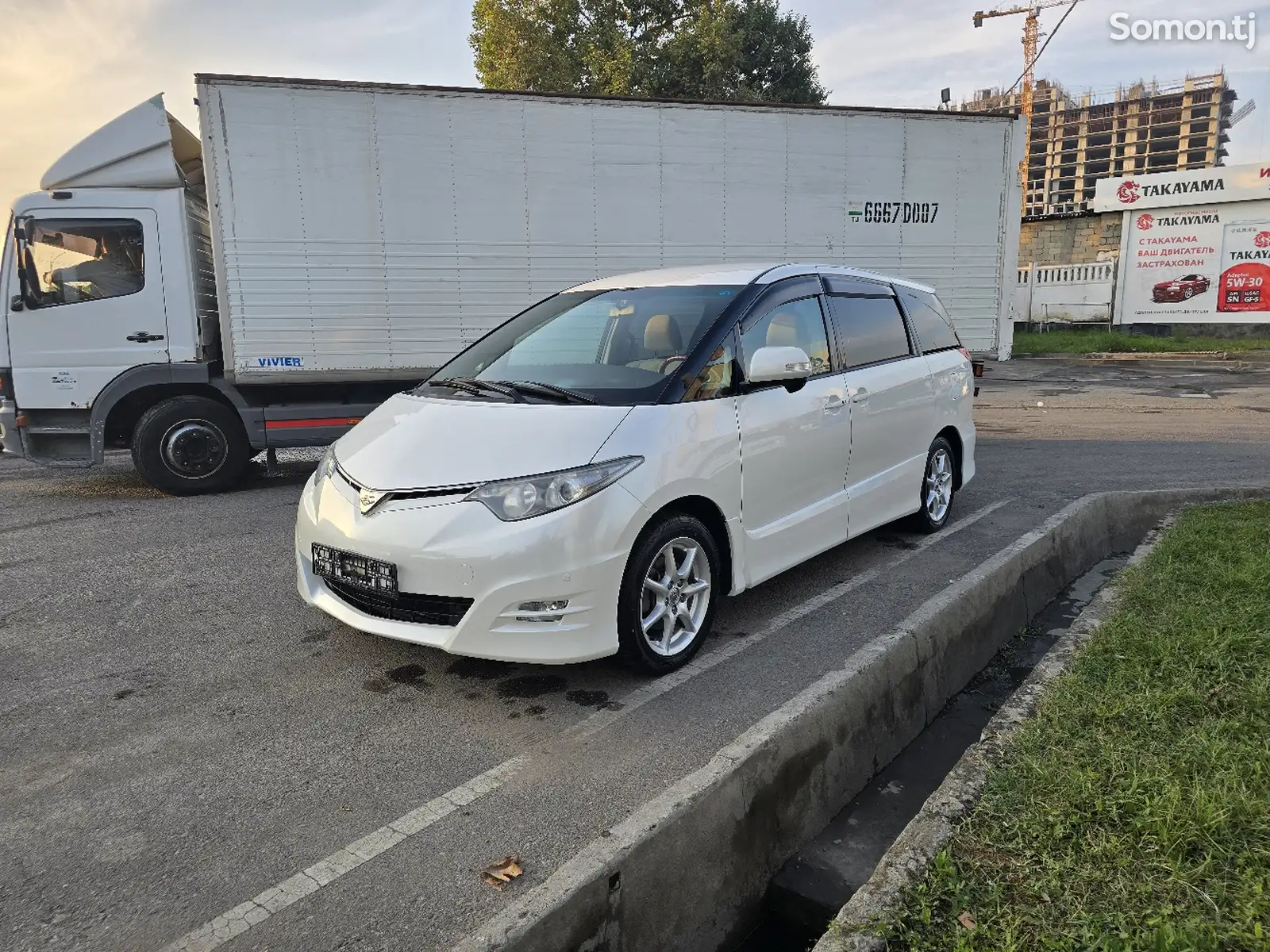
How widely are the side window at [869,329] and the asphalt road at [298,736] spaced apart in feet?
4.17

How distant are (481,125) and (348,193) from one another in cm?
136

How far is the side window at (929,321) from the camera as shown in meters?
5.89

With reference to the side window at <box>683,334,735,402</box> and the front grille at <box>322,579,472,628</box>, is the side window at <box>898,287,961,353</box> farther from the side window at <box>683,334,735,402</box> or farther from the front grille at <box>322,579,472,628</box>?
the front grille at <box>322,579,472,628</box>

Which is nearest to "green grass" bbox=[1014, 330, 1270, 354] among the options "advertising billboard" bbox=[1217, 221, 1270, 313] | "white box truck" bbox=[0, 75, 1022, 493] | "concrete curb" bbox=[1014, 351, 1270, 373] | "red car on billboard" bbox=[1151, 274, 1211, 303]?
"concrete curb" bbox=[1014, 351, 1270, 373]

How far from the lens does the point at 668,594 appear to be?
3.73 metres

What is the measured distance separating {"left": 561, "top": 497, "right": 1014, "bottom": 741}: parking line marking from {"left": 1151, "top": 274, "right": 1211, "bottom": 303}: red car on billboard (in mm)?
25901

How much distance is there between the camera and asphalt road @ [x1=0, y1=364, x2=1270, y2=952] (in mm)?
2389

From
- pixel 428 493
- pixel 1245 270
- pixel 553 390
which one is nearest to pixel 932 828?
pixel 428 493

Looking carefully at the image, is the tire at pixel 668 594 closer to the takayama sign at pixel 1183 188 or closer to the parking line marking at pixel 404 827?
the parking line marking at pixel 404 827

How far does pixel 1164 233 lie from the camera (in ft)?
88.0

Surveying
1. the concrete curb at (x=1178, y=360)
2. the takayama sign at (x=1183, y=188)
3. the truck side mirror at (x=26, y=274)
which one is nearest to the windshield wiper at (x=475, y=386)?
the truck side mirror at (x=26, y=274)

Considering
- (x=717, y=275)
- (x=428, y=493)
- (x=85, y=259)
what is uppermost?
(x=85, y=259)

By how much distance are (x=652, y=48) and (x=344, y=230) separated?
21.5m

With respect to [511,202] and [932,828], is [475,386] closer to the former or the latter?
[932,828]
